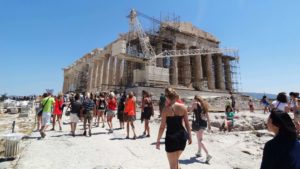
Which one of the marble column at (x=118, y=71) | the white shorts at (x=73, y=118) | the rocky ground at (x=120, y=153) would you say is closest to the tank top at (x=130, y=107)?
the rocky ground at (x=120, y=153)

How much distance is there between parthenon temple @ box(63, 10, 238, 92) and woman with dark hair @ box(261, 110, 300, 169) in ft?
108

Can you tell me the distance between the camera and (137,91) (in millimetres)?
30953

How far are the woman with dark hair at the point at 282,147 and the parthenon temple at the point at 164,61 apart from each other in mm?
32927

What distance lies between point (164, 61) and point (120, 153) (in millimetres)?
39058

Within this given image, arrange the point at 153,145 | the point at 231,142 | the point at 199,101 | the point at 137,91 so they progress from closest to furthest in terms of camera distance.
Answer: the point at 199,101 → the point at 153,145 → the point at 231,142 → the point at 137,91

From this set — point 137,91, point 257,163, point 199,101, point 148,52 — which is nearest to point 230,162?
point 257,163

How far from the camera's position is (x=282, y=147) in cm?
242

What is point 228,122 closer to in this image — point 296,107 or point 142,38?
point 296,107

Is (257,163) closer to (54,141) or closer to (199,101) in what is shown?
(199,101)

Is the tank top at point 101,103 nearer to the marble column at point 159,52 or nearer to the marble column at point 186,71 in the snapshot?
the marble column at point 159,52

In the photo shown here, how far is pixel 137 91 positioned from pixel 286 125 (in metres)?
28.6

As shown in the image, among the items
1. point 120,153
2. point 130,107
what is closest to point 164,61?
point 130,107

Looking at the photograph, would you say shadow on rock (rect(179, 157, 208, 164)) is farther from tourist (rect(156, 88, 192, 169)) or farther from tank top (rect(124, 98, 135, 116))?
tank top (rect(124, 98, 135, 116))

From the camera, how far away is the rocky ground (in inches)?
261
